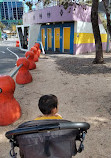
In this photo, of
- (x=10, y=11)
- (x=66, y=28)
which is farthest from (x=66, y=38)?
(x=10, y=11)

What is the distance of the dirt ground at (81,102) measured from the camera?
2.74 meters

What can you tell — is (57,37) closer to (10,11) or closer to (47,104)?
(47,104)

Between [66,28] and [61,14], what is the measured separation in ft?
5.66

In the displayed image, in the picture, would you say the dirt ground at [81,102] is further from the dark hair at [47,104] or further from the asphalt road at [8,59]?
the asphalt road at [8,59]

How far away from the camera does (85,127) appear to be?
1371 mm

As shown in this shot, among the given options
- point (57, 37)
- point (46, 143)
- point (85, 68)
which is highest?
→ point (57, 37)

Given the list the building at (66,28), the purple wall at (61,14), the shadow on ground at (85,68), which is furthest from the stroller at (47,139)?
the building at (66,28)

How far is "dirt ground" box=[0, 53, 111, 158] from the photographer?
8.99 ft

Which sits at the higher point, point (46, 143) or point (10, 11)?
point (10, 11)

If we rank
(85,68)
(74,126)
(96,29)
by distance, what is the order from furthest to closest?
1. (96,29)
2. (85,68)
3. (74,126)

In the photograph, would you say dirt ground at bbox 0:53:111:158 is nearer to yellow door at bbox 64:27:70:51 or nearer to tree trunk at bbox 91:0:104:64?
tree trunk at bbox 91:0:104:64

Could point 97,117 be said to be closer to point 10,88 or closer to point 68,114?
point 68,114

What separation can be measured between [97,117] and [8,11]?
3767 inches

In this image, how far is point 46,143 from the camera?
1328 millimetres
